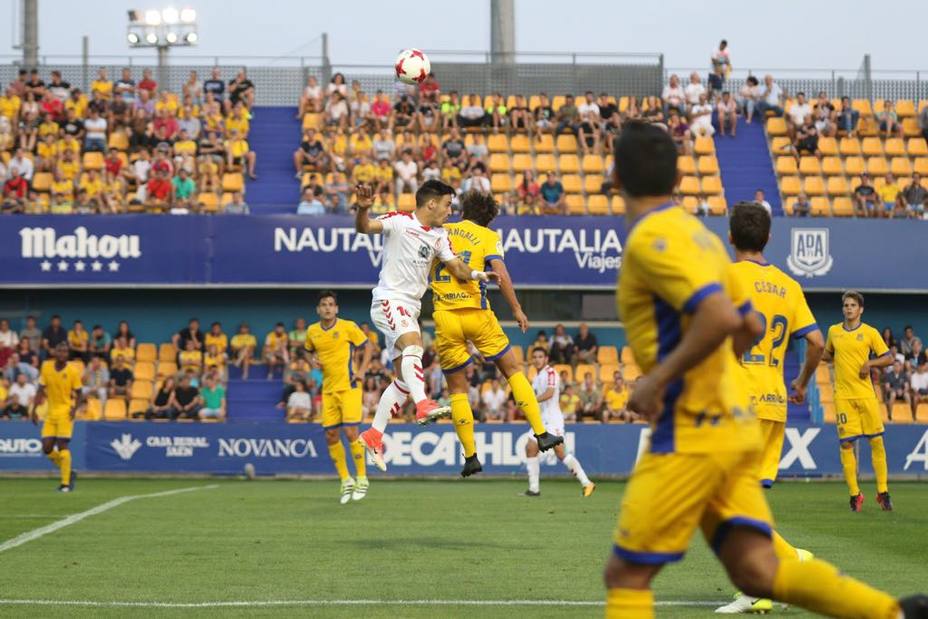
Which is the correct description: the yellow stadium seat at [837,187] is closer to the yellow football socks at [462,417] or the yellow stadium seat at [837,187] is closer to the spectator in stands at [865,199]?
the spectator in stands at [865,199]

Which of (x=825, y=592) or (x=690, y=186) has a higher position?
(x=690, y=186)

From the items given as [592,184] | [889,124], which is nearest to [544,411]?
[592,184]

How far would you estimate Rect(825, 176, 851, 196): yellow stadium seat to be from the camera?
3369 centimetres

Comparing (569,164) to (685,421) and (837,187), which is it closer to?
A: (837,187)

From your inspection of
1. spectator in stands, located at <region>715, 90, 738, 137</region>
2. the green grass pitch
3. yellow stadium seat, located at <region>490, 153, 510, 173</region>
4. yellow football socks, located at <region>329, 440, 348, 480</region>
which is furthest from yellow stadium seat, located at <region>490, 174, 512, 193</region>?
yellow football socks, located at <region>329, 440, 348, 480</region>

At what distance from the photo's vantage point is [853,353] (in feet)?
59.4

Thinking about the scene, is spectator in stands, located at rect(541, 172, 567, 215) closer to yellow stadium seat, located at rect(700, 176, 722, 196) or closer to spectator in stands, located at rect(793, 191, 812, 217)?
yellow stadium seat, located at rect(700, 176, 722, 196)

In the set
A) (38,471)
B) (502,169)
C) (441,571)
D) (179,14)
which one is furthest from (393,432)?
(179,14)

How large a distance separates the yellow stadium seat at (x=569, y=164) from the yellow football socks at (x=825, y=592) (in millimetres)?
28442

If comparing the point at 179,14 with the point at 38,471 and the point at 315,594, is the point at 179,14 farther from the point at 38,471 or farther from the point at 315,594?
the point at 315,594

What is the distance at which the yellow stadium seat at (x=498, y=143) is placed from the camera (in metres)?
34.0

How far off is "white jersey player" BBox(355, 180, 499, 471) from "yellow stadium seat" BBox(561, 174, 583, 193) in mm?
20147

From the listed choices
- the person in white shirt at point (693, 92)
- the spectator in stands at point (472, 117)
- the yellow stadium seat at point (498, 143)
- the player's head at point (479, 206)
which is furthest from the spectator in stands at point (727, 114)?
the player's head at point (479, 206)

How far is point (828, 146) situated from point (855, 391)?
17589 mm
